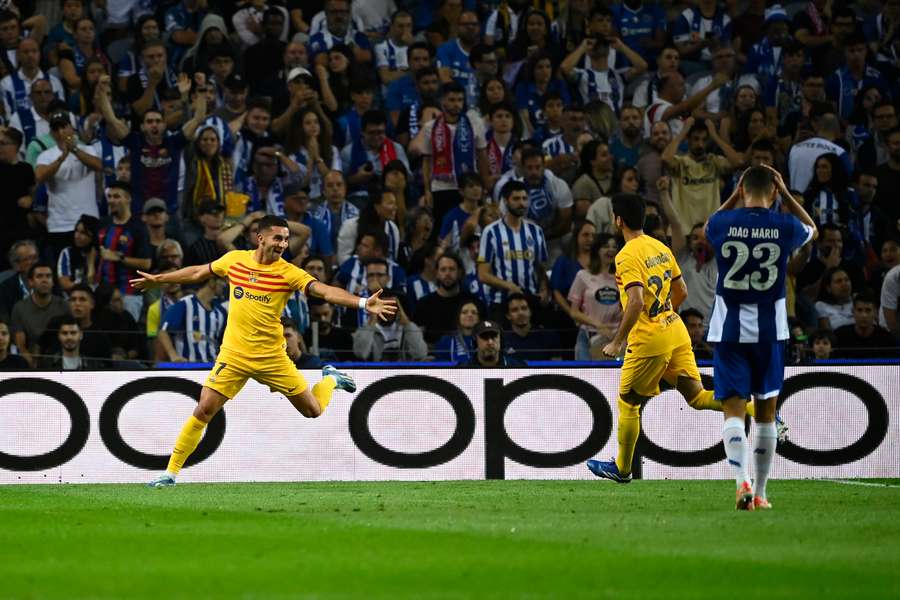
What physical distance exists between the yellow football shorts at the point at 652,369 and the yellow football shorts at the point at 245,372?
3.04 meters

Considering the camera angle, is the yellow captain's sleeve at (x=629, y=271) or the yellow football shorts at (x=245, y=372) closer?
the yellow captain's sleeve at (x=629, y=271)

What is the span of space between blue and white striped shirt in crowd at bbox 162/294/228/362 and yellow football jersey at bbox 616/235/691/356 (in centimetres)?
598

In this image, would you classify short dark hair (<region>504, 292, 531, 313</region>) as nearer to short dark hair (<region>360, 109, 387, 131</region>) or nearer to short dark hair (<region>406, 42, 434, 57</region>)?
short dark hair (<region>360, 109, 387, 131</region>)

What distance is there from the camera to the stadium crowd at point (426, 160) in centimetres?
1770

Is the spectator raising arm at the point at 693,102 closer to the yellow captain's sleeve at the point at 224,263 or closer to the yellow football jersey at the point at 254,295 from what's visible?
the yellow football jersey at the point at 254,295

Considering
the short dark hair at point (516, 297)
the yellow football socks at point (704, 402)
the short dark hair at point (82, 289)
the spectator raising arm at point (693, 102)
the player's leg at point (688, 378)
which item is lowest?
the yellow football socks at point (704, 402)

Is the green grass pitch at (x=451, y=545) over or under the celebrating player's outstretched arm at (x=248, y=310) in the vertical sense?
under

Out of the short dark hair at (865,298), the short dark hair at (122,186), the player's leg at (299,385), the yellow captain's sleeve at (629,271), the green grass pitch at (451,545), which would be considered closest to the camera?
the green grass pitch at (451,545)

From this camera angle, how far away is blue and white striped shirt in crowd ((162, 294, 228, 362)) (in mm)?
17188

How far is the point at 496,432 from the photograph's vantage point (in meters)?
16.3

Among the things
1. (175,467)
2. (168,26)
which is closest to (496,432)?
(175,467)

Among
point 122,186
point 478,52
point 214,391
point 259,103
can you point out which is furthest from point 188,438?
point 478,52

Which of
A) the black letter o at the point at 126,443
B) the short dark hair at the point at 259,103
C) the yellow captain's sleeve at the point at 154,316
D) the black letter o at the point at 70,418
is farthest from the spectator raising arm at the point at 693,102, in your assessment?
the black letter o at the point at 70,418

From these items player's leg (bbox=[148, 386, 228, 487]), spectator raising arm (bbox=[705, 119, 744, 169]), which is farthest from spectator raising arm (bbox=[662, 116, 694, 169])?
player's leg (bbox=[148, 386, 228, 487])
